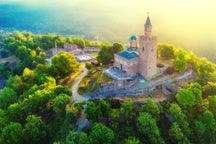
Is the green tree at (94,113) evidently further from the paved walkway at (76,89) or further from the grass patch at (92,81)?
the grass patch at (92,81)

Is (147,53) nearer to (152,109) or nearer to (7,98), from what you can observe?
(152,109)

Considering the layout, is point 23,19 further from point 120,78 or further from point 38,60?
point 120,78

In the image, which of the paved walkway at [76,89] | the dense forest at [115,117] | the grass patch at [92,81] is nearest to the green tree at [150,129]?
the dense forest at [115,117]

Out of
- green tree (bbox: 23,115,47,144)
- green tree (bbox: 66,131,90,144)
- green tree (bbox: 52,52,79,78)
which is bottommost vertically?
green tree (bbox: 23,115,47,144)

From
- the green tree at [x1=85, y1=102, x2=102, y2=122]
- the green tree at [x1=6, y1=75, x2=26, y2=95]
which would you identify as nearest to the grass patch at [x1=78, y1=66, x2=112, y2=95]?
the green tree at [x1=85, y1=102, x2=102, y2=122]

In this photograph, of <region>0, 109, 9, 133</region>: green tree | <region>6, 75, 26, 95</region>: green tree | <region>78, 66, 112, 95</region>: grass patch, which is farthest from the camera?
<region>6, 75, 26, 95</region>: green tree

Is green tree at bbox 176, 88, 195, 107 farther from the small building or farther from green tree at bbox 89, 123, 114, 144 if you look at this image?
green tree at bbox 89, 123, 114, 144
